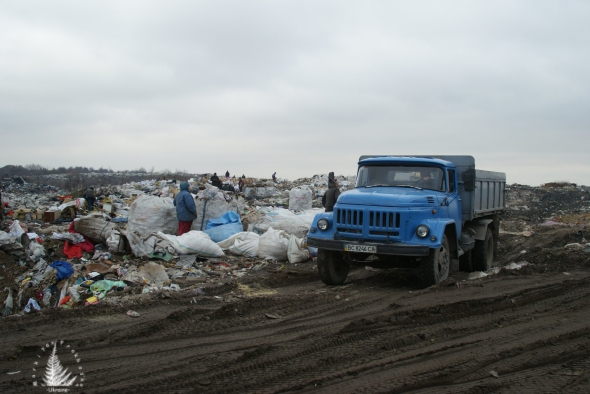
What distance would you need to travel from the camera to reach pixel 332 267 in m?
7.88

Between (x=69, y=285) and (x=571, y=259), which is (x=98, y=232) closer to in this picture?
(x=69, y=285)

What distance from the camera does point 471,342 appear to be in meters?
4.81

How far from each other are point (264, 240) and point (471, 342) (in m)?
6.08

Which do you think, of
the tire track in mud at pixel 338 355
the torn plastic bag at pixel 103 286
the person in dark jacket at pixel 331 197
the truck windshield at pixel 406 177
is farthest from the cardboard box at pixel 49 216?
the tire track in mud at pixel 338 355

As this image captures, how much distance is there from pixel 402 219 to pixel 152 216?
Answer: 247 inches

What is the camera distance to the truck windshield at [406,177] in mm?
8258

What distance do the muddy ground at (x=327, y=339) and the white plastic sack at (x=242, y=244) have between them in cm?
236

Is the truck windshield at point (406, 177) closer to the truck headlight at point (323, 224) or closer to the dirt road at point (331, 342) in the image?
the truck headlight at point (323, 224)

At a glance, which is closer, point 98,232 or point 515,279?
point 515,279

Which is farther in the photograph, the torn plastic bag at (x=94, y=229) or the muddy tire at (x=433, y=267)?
the torn plastic bag at (x=94, y=229)

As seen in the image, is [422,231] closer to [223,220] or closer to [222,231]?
[222,231]

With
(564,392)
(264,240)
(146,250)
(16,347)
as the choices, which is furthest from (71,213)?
(564,392)

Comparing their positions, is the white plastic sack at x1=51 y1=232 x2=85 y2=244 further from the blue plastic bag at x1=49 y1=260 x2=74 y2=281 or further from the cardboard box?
the cardboard box

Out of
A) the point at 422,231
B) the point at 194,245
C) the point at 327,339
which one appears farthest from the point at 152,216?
the point at 327,339
